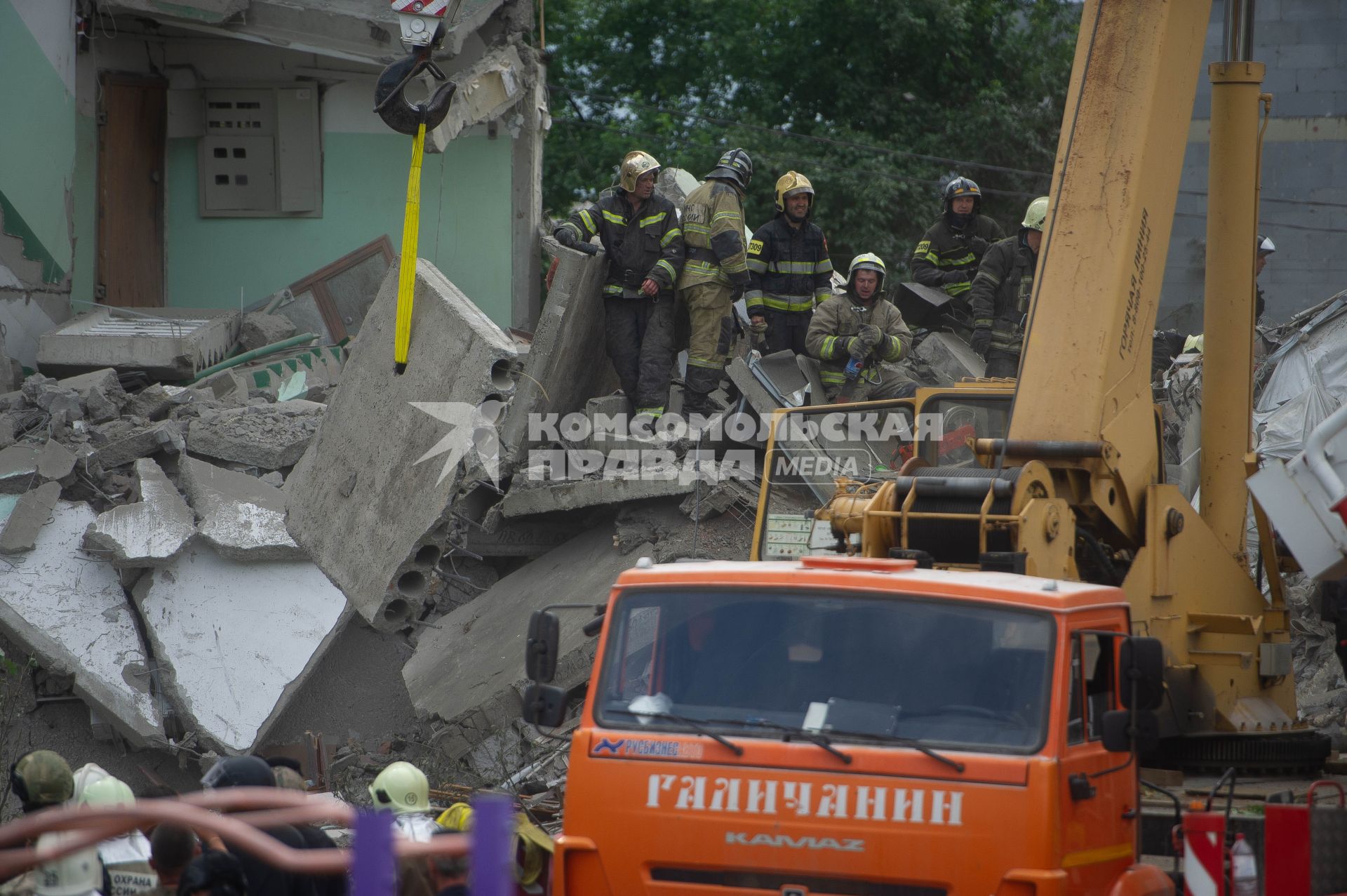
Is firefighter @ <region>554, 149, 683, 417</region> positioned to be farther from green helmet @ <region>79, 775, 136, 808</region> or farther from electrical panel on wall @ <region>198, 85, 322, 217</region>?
electrical panel on wall @ <region>198, 85, 322, 217</region>

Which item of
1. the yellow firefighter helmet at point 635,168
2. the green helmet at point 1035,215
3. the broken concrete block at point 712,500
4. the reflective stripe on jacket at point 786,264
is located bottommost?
the broken concrete block at point 712,500

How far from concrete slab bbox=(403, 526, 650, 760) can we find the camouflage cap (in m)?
3.87

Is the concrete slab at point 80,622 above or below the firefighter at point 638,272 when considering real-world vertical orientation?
below

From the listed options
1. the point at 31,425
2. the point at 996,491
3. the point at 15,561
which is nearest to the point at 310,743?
the point at 15,561

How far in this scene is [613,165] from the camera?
22094 millimetres

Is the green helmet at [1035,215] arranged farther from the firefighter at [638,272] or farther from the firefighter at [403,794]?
the firefighter at [403,794]

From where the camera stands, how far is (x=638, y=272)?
377 inches

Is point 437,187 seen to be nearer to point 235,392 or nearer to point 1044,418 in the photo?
point 235,392

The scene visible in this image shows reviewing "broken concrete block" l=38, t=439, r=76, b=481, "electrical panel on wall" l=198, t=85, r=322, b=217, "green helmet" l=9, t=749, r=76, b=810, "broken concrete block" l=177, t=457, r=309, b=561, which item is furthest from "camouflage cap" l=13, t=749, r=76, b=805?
"electrical panel on wall" l=198, t=85, r=322, b=217

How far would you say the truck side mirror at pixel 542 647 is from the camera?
4652 millimetres

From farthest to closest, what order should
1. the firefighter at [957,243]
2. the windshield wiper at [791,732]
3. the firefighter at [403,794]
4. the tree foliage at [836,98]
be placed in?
the tree foliage at [836,98] < the firefighter at [957,243] < the firefighter at [403,794] < the windshield wiper at [791,732]

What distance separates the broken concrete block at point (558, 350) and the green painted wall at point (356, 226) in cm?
434

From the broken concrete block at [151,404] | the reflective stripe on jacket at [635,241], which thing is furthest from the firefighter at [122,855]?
the broken concrete block at [151,404]

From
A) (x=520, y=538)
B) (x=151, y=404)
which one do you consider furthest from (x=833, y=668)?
(x=151, y=404)
